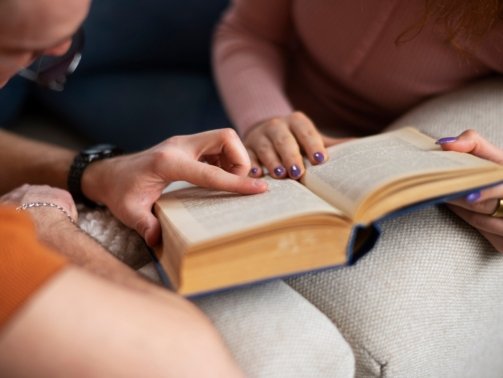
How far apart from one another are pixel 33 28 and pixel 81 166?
34 centimetres

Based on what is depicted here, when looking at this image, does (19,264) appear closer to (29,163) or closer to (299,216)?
(299,216)

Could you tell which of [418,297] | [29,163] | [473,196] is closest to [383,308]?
[418,297]

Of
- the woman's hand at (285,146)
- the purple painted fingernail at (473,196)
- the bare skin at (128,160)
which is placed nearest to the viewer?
the bare skin at (128,160)

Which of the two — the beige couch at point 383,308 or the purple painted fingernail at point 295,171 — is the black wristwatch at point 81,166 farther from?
the purple painted fingernail at point 295,171

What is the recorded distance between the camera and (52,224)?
776 millimetres

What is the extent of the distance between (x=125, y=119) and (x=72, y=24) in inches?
33.6

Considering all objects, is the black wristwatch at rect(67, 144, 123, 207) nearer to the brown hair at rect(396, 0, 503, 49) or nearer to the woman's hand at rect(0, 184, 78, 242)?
the woman's hand at rect(0, 184, 78, 242)

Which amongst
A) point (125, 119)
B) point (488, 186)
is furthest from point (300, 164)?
point (125, 119)

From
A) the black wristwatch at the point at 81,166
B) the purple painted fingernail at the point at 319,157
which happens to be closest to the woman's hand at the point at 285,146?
the purple painted fingernail at the point at 319,157

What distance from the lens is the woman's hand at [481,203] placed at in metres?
0.78

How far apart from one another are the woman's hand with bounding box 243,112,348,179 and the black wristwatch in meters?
0.24

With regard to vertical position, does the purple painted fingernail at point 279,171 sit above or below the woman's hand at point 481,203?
below

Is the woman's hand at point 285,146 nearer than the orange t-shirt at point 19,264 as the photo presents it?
No

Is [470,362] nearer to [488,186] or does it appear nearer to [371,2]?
[488,186]
